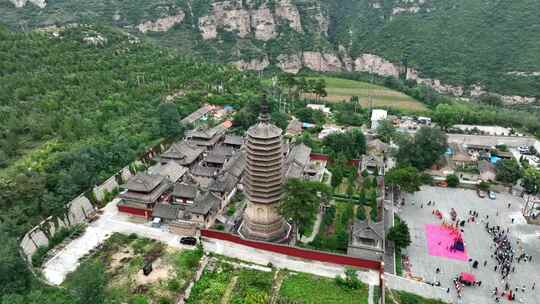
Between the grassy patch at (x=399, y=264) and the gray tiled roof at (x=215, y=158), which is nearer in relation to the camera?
the grassy patch at (x=399, y=264)

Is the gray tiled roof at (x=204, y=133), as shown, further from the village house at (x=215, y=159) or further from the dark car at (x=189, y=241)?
the dark car at (x=189, y=241)

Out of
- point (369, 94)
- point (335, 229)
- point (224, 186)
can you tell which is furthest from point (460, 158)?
point (369, 94)

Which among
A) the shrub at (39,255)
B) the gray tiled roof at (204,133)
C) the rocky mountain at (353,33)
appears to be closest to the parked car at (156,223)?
the shrub at (39,255)

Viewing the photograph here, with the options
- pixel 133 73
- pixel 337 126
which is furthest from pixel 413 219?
pixel 133 73

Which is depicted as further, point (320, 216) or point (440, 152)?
point (440, 152)

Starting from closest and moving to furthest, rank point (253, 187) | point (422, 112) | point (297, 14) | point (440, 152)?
point (253, 187), point (440, 152), point (422, 112), point (297, 14)

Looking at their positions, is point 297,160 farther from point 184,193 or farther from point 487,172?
point 487,172

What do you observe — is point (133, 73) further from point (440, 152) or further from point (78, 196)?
point (440, 152)
